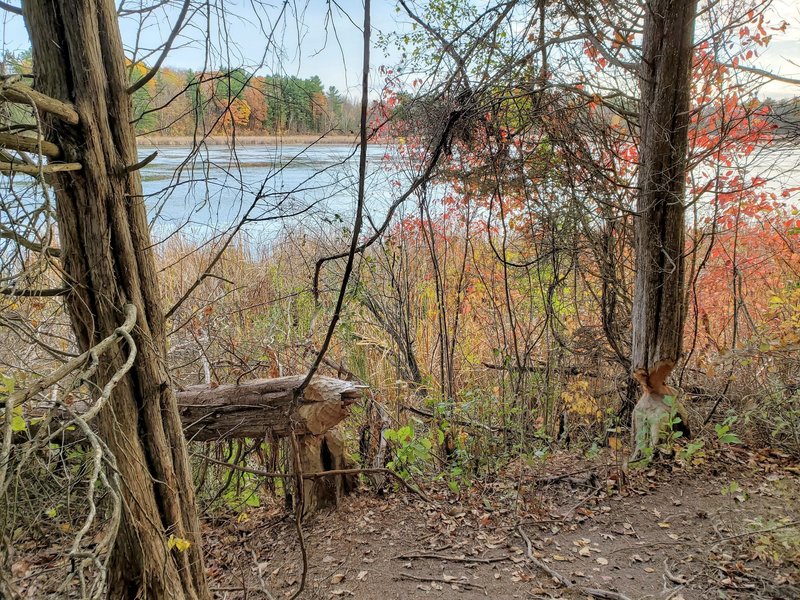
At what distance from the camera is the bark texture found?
3496 millimetres

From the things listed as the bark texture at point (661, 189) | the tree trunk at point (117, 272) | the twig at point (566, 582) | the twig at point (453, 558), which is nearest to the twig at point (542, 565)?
the twig at point (566, 582)

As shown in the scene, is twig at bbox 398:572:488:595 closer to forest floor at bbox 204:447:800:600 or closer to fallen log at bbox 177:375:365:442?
forest floor at bbox 204:447:800:600

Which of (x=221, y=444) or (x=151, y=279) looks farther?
(x=221, y=444)

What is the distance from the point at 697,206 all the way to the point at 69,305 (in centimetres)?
455

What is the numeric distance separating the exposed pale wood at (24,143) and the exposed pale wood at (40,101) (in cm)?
10

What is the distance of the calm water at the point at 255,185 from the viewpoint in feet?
8.31

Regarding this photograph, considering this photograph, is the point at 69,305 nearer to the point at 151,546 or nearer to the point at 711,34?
the point at 151,546

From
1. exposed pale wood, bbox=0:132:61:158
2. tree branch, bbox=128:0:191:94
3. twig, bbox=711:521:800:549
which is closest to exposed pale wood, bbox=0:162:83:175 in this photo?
exposed pale wood, bbox=0:132:61:158

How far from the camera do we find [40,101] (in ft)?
4.99

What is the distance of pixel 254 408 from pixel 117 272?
5.67 feet

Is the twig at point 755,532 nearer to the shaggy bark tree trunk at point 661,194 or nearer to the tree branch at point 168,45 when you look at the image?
the shaggy bark tree trunk at point 661,194

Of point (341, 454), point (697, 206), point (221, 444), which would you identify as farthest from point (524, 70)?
point (221, 444)

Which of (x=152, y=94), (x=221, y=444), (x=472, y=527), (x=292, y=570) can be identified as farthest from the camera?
(x=221, y=444)

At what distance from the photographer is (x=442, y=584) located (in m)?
2.95
